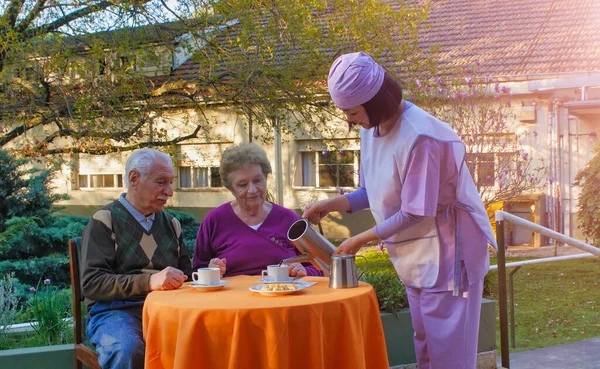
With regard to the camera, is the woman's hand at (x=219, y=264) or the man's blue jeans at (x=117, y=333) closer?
the man's blue jeans at (x=117, y=333)

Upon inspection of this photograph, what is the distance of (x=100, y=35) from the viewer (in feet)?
32.8

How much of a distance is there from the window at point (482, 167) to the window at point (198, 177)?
954 cm

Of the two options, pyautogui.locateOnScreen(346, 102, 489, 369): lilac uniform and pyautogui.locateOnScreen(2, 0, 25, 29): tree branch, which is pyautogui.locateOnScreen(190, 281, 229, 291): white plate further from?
pyautogui.locateOnScreen(2, 0, 25, 29): tree branch

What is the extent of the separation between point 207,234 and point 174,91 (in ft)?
25.6

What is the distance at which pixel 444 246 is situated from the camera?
2.96 m

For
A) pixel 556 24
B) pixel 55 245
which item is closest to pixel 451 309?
pixel 55 245

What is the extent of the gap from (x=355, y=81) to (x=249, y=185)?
130 cm

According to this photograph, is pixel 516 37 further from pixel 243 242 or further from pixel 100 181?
pixel 243 242

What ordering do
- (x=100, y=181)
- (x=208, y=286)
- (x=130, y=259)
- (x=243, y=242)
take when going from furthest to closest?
(x=100, y=181) < (x=243, y=242) < (x=130, y=259) < (x=208, y=286)

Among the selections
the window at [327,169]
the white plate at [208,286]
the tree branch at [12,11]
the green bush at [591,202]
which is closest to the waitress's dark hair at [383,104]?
the white plate at [208,286]

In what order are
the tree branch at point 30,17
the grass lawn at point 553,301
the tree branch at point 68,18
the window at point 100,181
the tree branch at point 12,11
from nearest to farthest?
the grass lawn at point 553,301
the tree branch at point 12,11
the tree branch at point 68,18
the tree branch at point 30,17
the window at point 100,181

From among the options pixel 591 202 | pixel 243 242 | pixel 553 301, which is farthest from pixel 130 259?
pixel 591 202

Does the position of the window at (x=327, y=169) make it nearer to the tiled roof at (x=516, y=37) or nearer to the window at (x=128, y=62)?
the tiled roof at (x=516, y=37)

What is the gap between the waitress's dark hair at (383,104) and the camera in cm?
290
